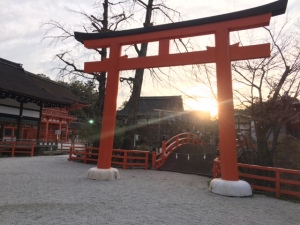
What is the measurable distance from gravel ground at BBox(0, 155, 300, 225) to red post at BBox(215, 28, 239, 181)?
80 centimetres

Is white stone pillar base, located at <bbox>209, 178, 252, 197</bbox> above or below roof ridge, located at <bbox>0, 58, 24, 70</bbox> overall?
below

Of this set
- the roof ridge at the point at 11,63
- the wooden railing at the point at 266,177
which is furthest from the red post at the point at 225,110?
the roof ridge at the point at 11,63

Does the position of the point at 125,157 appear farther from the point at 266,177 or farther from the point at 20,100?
the point at 20,100

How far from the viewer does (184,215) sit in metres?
4.75

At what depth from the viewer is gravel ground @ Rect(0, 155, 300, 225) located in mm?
4387

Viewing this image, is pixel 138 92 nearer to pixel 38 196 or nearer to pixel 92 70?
pixel 92 70

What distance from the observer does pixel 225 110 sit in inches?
269

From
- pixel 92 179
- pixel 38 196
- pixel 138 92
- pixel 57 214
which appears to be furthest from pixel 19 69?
pixel 57 214

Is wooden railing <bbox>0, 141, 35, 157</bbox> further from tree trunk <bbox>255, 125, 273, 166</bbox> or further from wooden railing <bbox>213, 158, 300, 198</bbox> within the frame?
tree trunk <bbox>255, 125, 273, 166</bbox>

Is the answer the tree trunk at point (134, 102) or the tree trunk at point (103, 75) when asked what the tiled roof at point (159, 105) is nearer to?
the tree trunk at point (103, 75)

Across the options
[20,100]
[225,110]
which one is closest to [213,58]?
[225,110]

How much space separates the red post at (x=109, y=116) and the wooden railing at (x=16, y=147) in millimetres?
9274

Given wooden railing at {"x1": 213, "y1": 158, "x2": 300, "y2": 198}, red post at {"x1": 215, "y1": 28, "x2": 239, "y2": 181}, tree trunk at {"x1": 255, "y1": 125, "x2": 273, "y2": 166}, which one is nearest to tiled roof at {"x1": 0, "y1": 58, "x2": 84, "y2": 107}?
red post at {"x1": 215, "y1": 28, "x2": 239, "y2": 181}

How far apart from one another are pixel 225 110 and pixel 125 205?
355 cm
